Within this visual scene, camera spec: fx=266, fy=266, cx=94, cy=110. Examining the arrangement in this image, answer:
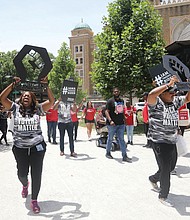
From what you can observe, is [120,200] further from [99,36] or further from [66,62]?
[66,62]

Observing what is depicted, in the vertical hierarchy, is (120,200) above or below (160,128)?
below

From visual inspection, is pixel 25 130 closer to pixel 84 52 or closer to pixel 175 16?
pixel 175 16

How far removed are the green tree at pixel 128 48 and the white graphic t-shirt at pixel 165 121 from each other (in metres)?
10.3

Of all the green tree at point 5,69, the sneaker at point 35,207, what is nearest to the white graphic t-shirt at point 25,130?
the sneaker at point 35,207

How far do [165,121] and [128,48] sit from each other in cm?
1114

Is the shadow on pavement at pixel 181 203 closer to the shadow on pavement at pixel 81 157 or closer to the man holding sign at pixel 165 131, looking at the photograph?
→ the man holding sign at pixel 165 131

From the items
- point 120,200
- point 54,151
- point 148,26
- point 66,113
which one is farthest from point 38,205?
point 148,26

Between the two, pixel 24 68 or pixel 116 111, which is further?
pixel 116 111

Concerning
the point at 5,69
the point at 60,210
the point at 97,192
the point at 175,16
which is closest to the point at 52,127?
the point at 97,192

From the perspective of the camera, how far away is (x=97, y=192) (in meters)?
4.58

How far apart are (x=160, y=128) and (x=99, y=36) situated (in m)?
12.9

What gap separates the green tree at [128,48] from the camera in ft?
48.1

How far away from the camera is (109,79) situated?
15102 mm

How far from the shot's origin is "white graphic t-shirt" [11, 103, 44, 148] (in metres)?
3.93
